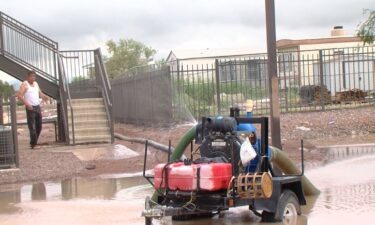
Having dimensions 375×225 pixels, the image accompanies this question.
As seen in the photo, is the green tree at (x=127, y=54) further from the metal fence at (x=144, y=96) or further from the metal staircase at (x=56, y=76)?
the metal staircase at (x=56, y=76)

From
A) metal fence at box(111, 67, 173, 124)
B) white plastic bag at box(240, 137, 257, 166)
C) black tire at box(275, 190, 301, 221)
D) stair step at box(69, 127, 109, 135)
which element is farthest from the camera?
metal fence at box(111, 67, 173, 124)

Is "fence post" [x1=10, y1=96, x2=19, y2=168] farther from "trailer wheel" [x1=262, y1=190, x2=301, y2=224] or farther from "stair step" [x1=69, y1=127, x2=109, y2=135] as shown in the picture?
"trailer wheel" [x1=262, y1=190, x2=301, y2=224]

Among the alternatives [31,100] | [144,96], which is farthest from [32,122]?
[144,96]

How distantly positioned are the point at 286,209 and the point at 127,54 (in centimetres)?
6951

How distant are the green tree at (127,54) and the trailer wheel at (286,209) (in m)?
65.6

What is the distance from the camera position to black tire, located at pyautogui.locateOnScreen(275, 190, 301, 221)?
720 cm

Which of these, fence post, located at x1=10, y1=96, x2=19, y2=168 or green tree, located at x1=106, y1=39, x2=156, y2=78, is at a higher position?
green tree, located at x1=106, y1=39, x2=156, y2=78

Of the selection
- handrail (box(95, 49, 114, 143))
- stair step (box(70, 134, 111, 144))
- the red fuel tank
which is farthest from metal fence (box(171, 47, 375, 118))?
the red fuel tank

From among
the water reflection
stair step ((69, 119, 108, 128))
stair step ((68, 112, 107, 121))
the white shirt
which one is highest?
the white shirt

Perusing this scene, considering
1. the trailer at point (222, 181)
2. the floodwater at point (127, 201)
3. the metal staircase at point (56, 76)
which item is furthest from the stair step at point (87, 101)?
the trailer at point (222, 181)

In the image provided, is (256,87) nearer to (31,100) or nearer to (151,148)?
(151,148)

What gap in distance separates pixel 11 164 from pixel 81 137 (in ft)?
14.4

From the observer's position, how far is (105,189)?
10.6 metres

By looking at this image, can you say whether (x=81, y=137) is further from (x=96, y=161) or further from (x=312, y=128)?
(x=312, y=128)
